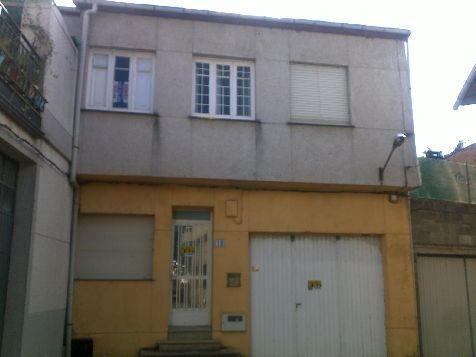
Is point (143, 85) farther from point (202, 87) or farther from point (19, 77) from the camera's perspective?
point (19, 77)

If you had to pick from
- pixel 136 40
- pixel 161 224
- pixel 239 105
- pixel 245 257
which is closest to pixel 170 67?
pixel 136 40

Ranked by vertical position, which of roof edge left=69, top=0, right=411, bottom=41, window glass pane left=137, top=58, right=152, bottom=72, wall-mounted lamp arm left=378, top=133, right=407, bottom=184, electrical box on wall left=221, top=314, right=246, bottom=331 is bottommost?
electrical box on wall left=221, top=314, right=246, bottom=331

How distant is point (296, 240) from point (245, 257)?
3.92ft

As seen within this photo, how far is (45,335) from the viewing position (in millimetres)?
8664

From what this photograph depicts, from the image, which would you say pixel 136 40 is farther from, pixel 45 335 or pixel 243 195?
pixel 45 335

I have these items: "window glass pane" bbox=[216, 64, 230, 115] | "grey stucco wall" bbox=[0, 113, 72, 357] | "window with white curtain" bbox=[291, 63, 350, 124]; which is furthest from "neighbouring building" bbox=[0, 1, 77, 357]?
"window with white curtain" bbox=[291, 63, 350, 124]

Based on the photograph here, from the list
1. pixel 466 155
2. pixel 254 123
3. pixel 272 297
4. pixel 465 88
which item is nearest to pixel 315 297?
pixel 272 297

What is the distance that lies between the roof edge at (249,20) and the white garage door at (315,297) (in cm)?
446

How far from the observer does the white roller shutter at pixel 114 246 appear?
417 inches

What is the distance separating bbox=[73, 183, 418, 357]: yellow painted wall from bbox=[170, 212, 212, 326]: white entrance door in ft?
0.96

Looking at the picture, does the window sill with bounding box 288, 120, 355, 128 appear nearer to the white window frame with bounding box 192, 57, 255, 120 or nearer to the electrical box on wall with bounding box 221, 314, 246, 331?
the white window frame with bounding box 192, 57, 255, 120

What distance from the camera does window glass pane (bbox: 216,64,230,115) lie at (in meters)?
11.3

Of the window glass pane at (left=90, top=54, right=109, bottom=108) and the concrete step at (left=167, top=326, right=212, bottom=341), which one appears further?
the window glass pane at (left=90, top=54, right=109, bottom=108)

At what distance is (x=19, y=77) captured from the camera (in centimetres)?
764
